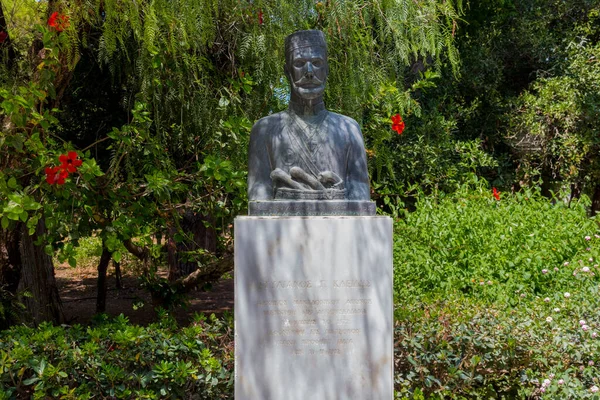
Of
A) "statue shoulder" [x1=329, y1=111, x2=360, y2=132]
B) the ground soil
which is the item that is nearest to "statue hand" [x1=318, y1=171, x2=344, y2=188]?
"statue shoulder" [x1=329, y1=111, x2=360, y2=132]

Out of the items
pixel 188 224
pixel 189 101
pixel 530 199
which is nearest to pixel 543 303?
pixel 530 199

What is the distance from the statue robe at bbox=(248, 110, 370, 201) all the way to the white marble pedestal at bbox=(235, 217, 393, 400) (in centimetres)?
30

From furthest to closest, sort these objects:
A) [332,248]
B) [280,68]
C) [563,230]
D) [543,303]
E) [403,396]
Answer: [563,230]
[543,303]
[280,68]
[403,396]
[332,248]

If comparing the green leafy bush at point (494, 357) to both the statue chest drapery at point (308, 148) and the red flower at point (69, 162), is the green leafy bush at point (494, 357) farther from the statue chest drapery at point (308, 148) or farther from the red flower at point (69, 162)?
the red flower at point (69, 162)

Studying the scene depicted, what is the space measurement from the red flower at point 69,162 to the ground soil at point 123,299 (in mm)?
2367

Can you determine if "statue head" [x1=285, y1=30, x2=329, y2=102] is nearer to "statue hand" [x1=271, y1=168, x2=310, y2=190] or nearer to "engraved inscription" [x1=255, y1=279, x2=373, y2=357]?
"statue hand" [x1=271, y1=168, x2=310, y2=190]

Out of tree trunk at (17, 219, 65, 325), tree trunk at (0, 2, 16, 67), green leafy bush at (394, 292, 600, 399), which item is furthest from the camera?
tree trunk at (17, 219, 65, 325)

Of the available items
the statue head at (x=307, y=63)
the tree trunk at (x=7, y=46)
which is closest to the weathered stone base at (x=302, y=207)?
the statue head at (x=307, y=63)

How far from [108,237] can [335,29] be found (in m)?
2.13

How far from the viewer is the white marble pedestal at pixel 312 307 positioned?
11.0 feet

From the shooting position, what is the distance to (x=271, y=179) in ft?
11.7

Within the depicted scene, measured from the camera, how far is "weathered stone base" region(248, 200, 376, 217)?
134 inches

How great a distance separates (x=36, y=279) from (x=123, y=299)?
415 cm

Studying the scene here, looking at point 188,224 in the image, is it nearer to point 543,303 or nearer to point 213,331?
point 213,331
